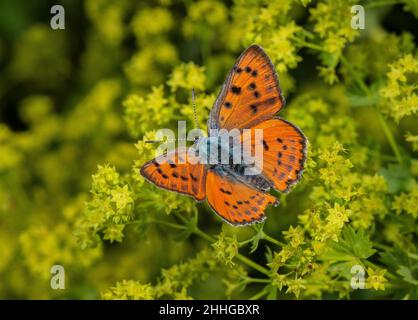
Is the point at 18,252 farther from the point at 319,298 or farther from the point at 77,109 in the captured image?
the point at 319,298

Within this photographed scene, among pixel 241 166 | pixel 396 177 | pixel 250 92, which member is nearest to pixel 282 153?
pixel 241 166

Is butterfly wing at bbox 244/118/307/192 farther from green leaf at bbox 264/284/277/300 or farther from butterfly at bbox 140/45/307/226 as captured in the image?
green leaf at bbox 264/284/277/300

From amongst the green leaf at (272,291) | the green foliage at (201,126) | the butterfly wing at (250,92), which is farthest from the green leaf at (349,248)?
the butterfly wing at (250,92)

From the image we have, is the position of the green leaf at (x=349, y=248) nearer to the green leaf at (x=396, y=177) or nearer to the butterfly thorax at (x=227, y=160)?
the butterfly thorax at (x=227, y=160)

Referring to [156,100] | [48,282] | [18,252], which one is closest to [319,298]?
[156,100]

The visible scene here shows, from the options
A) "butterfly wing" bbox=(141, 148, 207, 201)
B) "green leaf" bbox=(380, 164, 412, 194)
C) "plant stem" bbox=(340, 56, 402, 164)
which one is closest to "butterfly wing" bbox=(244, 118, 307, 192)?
"butterfly wing" bbox=(141, 148, 207, 201)

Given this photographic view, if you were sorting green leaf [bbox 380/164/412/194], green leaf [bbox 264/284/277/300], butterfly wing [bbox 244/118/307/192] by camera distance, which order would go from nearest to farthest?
butterfly wing [bbox 244/118/307/192] → green leaf [bbox 264/284/277/300] → green leaf [bbox 380/164/412/194]
